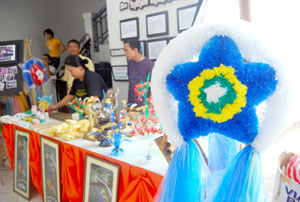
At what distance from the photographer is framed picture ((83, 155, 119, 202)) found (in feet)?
4.34

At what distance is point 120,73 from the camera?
392 centimetres

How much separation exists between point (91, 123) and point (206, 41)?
50.6 inches

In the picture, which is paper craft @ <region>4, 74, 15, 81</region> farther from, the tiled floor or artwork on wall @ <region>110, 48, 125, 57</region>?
the tiled floor

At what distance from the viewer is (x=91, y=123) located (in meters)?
1.74

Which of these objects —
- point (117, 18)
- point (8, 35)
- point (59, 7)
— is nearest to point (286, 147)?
point (117, 18)

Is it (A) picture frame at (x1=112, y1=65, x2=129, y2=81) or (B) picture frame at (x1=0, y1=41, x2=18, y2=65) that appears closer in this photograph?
(B) picture frame at (x1=0, y1=41, x2=18, y2=65)

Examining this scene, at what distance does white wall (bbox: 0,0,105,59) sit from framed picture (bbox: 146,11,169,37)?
3673mm

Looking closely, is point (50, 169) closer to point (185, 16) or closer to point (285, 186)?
point (285, 186)

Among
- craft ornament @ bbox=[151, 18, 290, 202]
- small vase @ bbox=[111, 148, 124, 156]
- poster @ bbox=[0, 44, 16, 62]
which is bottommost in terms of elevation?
small vase @ bbox=[111, 148, 124, 156]

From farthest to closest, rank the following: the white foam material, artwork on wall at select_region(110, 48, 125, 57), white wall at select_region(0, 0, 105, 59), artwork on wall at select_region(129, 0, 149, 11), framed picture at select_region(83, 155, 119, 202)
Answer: white wall at select_region(0, 0, 105, 59)
artwork on wall at select_region(110, 48, 125, 57)
artwork on wall at select_region(129, 0, 149, 11)
framed picture at select_region(83, 155, 119, 202)
the white foam material

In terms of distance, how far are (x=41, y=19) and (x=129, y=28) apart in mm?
4711

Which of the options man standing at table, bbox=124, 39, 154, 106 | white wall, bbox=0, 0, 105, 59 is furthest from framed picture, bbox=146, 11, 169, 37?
white wall, bbox=0, 0, 105, 59

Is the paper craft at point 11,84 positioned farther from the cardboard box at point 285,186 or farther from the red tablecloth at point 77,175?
the cardboard box at point 285,186

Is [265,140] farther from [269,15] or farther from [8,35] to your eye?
[8,35]
